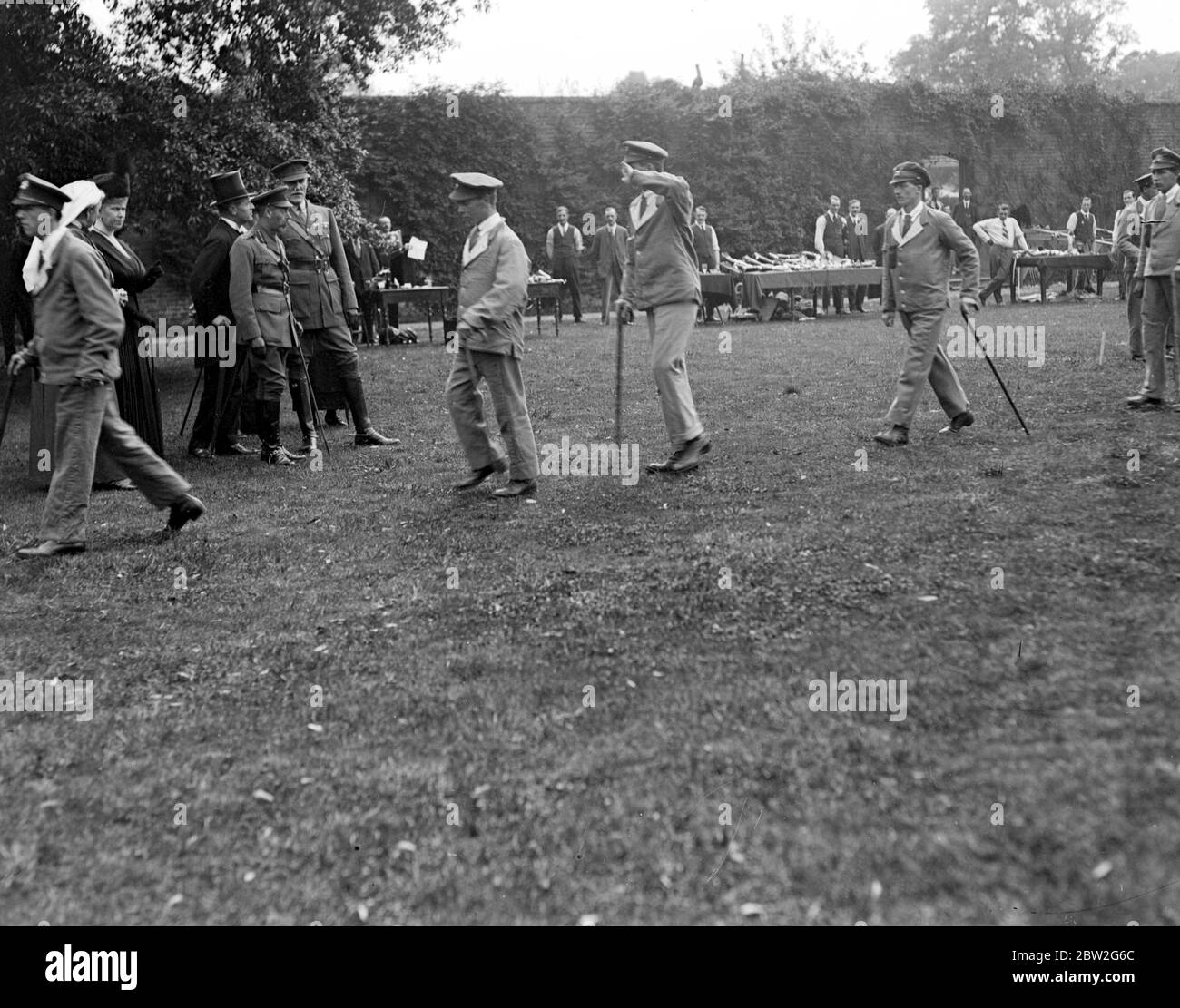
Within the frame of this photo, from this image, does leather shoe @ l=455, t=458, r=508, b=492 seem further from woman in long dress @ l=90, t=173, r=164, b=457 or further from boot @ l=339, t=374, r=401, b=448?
woman in long dress @ l=90, t=173, r=164, b=457

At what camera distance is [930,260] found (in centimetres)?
920

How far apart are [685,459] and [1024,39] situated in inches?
2460

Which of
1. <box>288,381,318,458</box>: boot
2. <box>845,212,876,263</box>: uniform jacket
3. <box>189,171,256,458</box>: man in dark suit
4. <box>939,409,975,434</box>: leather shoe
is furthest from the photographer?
<box>845,212,876,263</box>: uniform jacket

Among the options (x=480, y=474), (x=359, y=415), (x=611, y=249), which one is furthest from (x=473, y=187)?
(x=611, y=249)

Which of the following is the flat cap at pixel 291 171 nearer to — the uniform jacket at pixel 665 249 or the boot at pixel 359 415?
the boot at pixel 359 415

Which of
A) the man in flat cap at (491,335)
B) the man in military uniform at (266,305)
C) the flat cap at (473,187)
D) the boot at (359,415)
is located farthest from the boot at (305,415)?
the flat cap at (473,187)

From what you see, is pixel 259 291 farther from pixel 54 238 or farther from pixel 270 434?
pixel 54 238

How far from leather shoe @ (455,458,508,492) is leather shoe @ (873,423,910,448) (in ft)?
9.58

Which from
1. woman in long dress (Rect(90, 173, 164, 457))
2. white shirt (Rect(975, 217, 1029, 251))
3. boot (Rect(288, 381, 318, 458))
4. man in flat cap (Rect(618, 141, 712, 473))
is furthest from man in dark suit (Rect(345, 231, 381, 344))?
white shirt (Rect(975, 217, 1029, 251))

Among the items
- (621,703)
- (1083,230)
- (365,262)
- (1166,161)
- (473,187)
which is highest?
(1083,230)

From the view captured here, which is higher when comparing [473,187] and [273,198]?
[273,198]

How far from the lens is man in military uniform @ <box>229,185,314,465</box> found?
31.6ft
